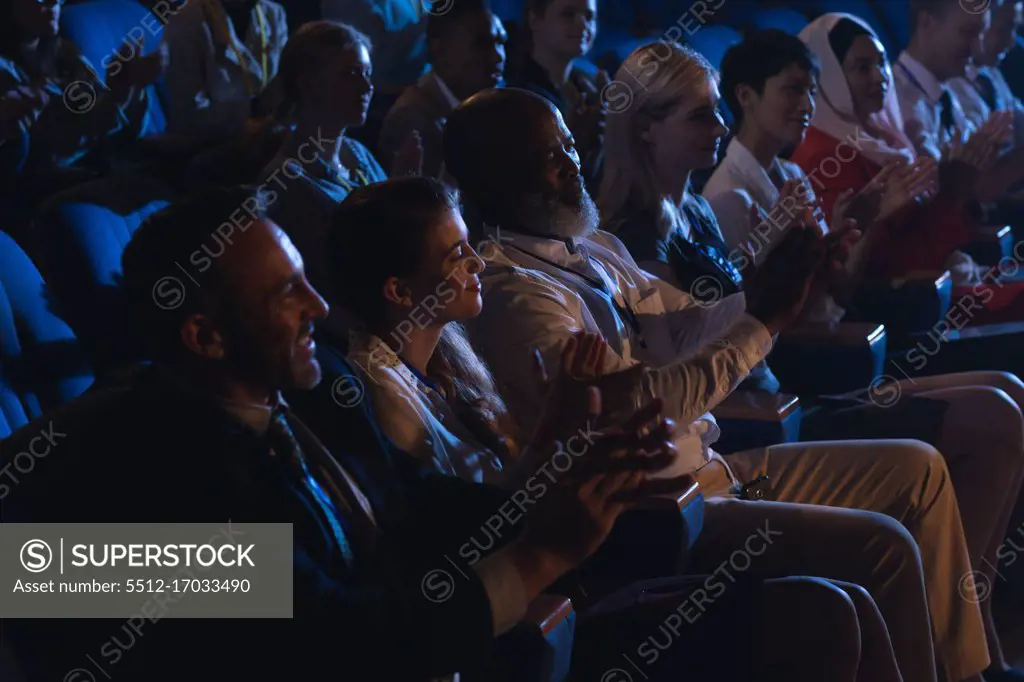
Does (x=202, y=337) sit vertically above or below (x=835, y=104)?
above

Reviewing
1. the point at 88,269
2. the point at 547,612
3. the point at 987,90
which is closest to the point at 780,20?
the point at 987,90

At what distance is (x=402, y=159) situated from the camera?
165 centimetres

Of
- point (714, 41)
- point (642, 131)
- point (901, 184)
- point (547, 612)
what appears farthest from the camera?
point (714, 41)

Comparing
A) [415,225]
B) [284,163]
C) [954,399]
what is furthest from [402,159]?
[954,399]

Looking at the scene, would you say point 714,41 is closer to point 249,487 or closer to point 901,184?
point 901,184

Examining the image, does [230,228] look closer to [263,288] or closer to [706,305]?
[263,288]

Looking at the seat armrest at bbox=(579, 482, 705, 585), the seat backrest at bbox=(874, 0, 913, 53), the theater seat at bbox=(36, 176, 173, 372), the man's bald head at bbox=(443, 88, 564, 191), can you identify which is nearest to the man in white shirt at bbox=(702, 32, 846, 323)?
the man's bald head at bbox=(443, 88, 564, 191)

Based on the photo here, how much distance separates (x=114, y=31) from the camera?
1847 millimetres

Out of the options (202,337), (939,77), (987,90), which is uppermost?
(202,337)

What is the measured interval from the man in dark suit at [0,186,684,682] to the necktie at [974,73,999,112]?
2643mm

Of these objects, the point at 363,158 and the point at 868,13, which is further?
the point at 868,13

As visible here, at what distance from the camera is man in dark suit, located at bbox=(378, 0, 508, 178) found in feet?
6.26

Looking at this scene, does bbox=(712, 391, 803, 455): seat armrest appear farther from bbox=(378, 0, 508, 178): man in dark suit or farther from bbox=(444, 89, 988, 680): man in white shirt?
bbox=(378, 0, 508, 178): man in dark suit

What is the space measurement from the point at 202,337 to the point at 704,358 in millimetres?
561
